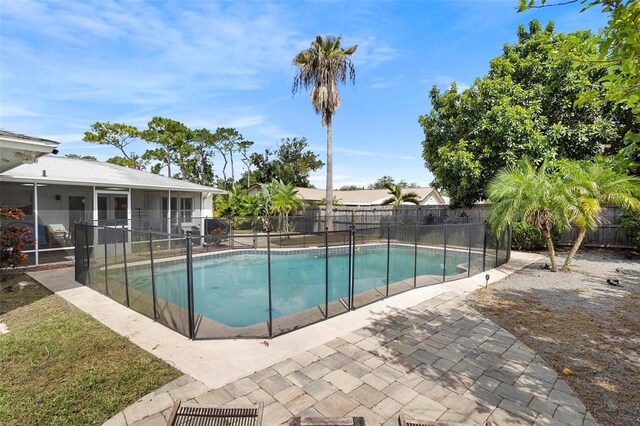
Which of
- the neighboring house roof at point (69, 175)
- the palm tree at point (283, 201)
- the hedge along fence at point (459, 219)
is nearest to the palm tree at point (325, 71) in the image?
the palm tree at point (283, 201)

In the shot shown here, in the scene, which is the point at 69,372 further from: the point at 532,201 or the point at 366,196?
the point at 366,196

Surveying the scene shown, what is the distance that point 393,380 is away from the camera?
343 cm

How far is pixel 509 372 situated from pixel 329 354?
2.10m

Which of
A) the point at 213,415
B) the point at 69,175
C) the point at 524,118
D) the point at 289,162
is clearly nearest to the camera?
the point at 213,415

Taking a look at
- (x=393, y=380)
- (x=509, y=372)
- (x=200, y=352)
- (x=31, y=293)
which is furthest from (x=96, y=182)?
(x=509, y=372)

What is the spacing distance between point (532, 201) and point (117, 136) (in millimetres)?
35453

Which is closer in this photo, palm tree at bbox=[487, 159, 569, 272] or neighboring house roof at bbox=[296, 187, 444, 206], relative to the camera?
palm tree at bbox=[487, 159, 569, 272]

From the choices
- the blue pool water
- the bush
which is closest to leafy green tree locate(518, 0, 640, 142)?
the blue pool water

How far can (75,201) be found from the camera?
513 inches

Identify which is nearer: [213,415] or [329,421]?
[329,421]

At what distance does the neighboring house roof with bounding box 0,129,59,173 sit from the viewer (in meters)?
5.02

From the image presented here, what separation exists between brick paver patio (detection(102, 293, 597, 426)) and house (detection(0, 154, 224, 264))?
8504 mm

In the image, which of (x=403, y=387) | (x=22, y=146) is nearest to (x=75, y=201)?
(x=22, y=146)

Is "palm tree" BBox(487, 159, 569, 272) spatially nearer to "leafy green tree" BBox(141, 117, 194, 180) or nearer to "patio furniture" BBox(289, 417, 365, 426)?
"patio furniture" BBox(289, 417, 365, 426)
